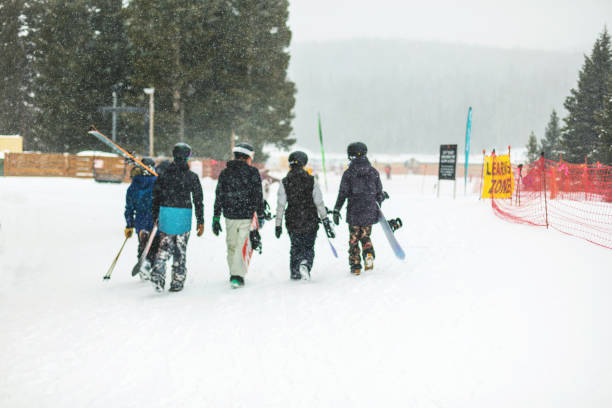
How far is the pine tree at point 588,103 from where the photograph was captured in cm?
3769

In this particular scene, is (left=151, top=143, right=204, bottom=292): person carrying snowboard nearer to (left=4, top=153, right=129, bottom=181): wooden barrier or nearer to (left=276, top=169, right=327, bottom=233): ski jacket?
(left=276, top=169, right=327, bottom=233): ski jacket

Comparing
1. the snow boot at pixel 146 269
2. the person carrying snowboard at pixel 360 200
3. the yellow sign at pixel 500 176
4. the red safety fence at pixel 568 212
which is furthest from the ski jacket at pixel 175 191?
the yellow sign at pixel 500 176

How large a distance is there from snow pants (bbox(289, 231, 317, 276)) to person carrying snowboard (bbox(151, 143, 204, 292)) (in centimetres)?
128

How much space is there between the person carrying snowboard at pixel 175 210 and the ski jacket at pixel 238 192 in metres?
0.30

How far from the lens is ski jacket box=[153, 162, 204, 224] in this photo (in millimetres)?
5727

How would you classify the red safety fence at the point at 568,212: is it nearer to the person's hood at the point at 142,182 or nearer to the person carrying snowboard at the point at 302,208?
the person carrying snowboard at the point at 302,208

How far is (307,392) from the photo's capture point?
314 centimetres

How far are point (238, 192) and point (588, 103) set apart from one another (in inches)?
1583

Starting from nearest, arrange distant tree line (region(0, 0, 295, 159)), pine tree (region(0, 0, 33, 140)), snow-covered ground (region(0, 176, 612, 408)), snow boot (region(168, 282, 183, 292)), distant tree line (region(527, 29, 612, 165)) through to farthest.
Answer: snow-covered ground (region(0, 176, 612, 408))
snow boot (region(168, 282, 183, 292))
distant tree line (region(0, 0, 295, 159))
distant tree line (region(527, 29, 612, 165))
pine tree (region(0, 0, 33, 140))

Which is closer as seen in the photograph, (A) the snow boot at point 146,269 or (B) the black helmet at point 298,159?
(A) the snow boot at point 146,269

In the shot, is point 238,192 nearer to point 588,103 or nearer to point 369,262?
point 369,262

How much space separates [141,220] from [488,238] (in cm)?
666

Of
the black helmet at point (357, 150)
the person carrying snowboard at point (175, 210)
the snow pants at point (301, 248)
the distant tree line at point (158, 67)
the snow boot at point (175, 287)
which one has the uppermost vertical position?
the distant tree line at point (158, 67)

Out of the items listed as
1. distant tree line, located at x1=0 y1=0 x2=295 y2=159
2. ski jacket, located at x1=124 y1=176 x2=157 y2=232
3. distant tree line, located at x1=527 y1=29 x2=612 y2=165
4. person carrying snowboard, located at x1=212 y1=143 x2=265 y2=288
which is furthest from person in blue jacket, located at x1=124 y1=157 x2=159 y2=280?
distant tree line, located at x1=527 y1=29 x2=612 y2=165
